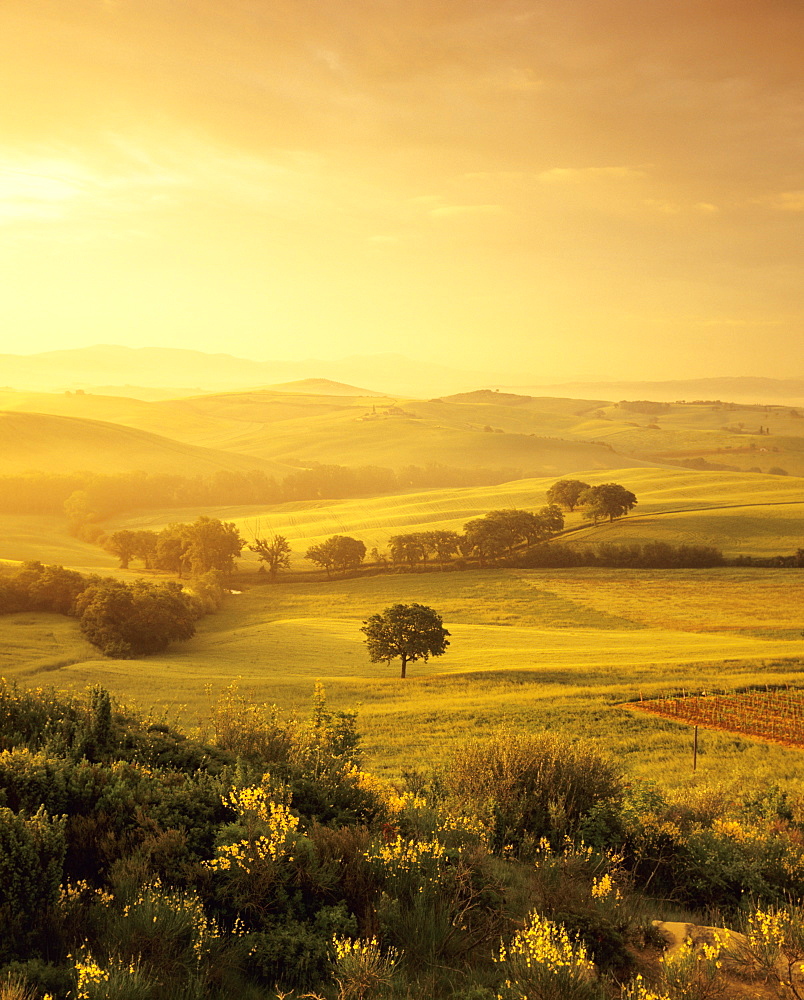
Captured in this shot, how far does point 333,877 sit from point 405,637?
38.0m

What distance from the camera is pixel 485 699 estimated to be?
3241cm

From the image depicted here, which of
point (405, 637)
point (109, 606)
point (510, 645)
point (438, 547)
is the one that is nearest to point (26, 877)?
point (405, 637)

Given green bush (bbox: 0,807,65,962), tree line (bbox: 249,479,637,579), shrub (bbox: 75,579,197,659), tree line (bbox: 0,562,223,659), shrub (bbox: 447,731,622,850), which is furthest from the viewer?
tree line (bbox: 249,479,637,579)

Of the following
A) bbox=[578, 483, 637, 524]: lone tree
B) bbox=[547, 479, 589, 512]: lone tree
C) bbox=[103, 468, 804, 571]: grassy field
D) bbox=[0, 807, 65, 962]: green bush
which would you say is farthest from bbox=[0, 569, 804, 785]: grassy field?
bbox=[547, 479, 589, 512]: lone tree

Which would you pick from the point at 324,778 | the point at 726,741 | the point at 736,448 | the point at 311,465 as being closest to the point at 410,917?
the point at 324,778

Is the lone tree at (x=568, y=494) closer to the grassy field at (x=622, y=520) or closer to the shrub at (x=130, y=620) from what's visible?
the grassy field at (x=622, y=520)

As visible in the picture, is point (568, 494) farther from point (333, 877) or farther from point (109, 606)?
point (333, 877)

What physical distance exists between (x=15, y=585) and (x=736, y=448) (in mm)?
193970

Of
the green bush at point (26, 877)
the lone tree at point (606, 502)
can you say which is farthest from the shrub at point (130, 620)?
the lone tree at point (606, 502)

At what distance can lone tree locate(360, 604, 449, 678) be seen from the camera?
147 feet

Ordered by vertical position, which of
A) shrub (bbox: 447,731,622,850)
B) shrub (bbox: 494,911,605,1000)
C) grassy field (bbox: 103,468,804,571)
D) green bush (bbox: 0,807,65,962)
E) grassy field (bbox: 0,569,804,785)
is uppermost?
grassy field (bbox: 103,468,804,571)

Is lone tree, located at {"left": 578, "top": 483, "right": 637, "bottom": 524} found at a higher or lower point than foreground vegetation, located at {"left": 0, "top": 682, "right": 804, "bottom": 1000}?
higher

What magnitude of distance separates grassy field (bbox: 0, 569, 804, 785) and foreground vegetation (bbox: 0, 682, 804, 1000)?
8.97 m

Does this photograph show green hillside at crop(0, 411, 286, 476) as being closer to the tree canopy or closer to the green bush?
the tree canopy
